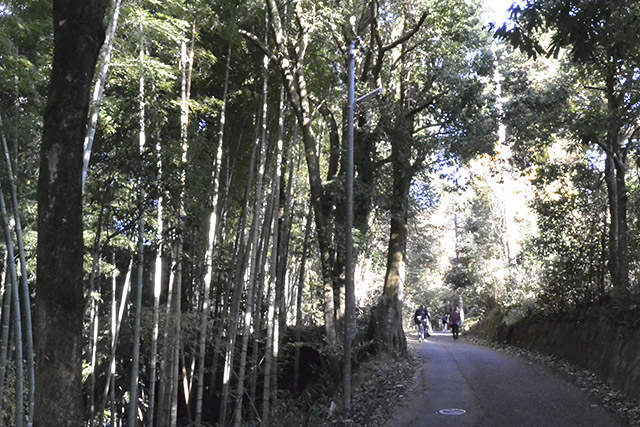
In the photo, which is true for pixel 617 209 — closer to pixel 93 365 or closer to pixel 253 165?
pixel 253 165

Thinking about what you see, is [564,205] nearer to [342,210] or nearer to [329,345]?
[342,210]

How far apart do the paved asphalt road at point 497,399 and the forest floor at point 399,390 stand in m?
0.16

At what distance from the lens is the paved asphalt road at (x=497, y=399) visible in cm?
732

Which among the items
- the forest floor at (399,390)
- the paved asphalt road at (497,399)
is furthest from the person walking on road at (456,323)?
the paved asphalt road at (497,399)

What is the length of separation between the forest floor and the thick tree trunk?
16.9 ft

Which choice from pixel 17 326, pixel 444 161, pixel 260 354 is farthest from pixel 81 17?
pixel 260 354

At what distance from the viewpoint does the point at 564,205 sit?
12641mm

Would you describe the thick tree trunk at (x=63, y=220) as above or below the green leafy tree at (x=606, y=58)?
Answer: below

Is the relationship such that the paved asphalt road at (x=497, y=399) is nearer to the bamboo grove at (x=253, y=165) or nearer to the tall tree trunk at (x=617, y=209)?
the bamboo grove at (x=253, y=165)

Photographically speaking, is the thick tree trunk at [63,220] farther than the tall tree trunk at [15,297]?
No

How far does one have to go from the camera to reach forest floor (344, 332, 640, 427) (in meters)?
7.54

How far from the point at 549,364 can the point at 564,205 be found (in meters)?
3.56

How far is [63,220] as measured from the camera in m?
3.91

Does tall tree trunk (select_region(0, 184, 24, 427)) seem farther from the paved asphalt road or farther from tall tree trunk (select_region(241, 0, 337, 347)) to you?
tall tree trunk (select_region(241, 0, 337, 347))
